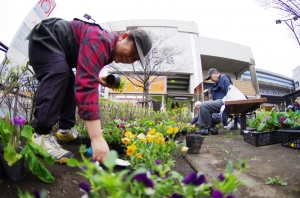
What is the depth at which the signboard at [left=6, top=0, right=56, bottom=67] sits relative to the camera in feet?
7.63

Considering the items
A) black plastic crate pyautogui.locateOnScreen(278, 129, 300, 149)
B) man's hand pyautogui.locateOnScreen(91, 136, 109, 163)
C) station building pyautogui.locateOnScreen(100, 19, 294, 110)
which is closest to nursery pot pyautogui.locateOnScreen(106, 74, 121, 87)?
man's hand pyautogui.locateOnScreen(91, 136, 109, 163)

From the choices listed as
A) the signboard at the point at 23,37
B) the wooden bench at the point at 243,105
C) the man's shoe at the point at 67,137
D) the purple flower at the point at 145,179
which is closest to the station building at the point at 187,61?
the wooden bench at the point at 243,105

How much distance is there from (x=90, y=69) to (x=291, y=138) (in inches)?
97.2

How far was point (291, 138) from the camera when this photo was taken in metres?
2.41

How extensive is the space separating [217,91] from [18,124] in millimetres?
4094

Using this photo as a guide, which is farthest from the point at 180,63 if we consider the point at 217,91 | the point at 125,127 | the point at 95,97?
the point at 95,97

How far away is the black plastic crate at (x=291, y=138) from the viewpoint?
227 centimetres

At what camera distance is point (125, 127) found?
2582mm

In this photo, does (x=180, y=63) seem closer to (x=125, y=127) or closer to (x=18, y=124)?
(x=125, y=127)

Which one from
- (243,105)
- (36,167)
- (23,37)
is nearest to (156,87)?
(243,105)

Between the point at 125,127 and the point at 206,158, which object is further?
the point at 125,127

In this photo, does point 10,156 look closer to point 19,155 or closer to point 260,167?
point 19,155

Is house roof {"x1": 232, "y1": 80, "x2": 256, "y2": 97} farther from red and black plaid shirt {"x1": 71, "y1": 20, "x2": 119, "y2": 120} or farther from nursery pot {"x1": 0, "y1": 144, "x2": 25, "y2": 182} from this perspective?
nursery pot {"x1": 0, "y1": 144, "x2": 25, "y2": 182}

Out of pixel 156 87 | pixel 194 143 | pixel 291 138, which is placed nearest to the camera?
pixel 194 143
